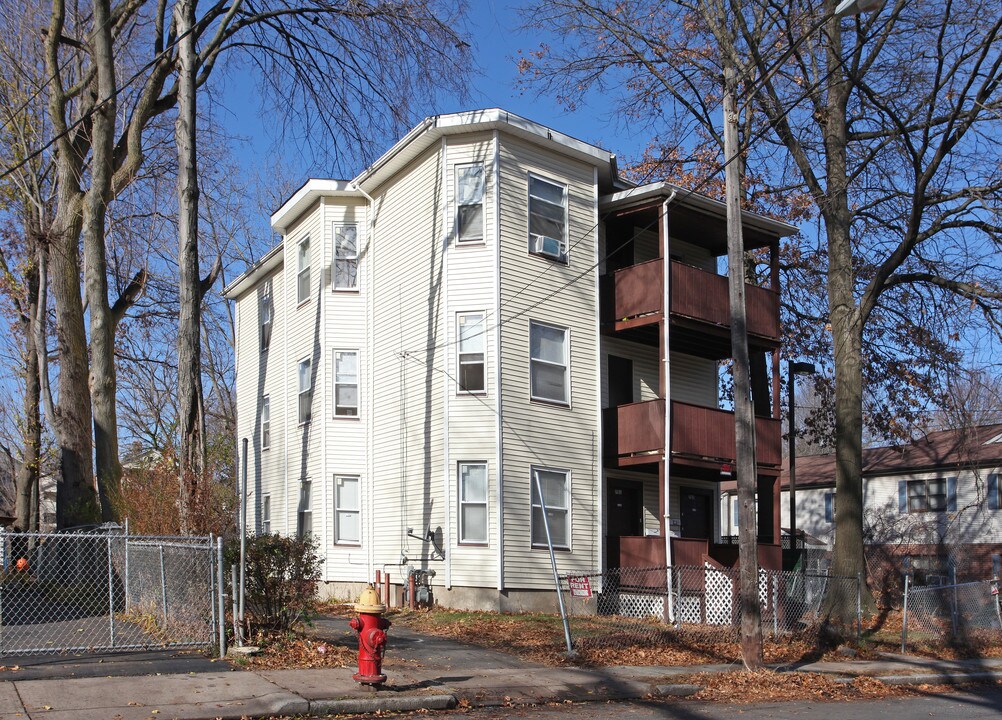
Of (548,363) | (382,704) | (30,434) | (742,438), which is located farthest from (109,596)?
(30,434)

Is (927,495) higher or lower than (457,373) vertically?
lower

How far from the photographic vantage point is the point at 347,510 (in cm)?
2181

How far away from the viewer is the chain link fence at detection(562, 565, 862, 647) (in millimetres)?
17125

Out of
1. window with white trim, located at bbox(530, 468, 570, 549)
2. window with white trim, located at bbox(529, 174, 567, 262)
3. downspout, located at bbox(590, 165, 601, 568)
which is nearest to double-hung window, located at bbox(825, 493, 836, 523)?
downspout, located at bbox(590, 165, 601, 568)

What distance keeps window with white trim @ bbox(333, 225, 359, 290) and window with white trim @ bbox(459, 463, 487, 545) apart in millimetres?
6278

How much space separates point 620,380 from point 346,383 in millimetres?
6409

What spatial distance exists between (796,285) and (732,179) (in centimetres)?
1384

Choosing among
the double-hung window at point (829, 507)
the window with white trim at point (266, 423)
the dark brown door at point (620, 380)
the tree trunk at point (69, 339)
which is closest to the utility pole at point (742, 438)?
the dark brown door at point (620, 380)

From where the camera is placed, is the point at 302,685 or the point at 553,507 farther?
the point at 553,507

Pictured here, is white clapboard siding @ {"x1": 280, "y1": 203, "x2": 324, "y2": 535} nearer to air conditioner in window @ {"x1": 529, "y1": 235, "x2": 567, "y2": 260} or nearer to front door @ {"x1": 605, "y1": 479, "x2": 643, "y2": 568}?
air conditioner in window @ {"x1": 529, "y1": 235, "x2": 567, "y2": 260}

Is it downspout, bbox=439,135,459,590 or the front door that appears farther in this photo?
the front door

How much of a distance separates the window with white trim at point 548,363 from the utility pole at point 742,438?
21.3ft

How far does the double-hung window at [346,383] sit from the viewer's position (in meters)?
22.3

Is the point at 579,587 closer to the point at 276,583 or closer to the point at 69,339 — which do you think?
the point at 276,583
